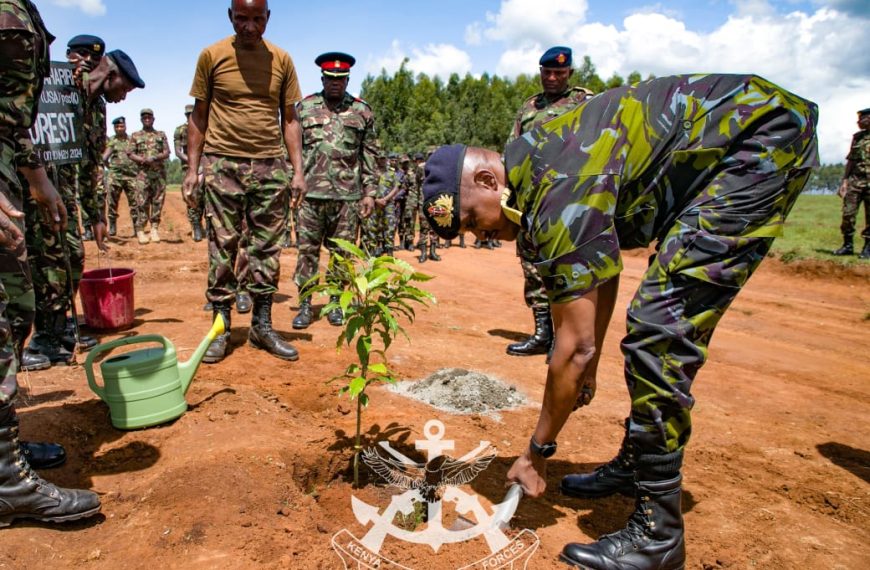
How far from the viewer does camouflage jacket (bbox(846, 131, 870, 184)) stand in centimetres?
970

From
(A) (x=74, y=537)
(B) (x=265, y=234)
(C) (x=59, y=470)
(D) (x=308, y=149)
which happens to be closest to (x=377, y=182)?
(D) (x=308, y=149)

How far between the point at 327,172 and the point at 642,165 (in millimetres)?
3685

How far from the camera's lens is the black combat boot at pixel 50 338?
371 centimetres

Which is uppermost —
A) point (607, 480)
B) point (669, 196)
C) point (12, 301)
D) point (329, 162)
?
point (329, 162)

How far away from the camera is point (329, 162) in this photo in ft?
16.5

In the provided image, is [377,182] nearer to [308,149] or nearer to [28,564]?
[308,149]

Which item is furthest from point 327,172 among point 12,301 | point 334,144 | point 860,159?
point 860,159

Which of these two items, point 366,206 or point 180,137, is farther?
point 180,137

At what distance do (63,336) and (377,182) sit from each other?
291 cm

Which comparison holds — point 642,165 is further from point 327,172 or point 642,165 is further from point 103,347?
point 327,172

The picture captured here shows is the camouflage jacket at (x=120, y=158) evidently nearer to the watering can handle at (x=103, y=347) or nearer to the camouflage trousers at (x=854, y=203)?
the watering can handle at (x=103, y=347)

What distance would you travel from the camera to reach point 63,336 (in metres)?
3.92

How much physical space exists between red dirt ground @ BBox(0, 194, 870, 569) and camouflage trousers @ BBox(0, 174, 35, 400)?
0.53 metres

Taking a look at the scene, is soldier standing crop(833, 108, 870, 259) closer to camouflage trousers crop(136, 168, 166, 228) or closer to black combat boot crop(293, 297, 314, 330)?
black combat boot crop(293, 297, 314, 330)
